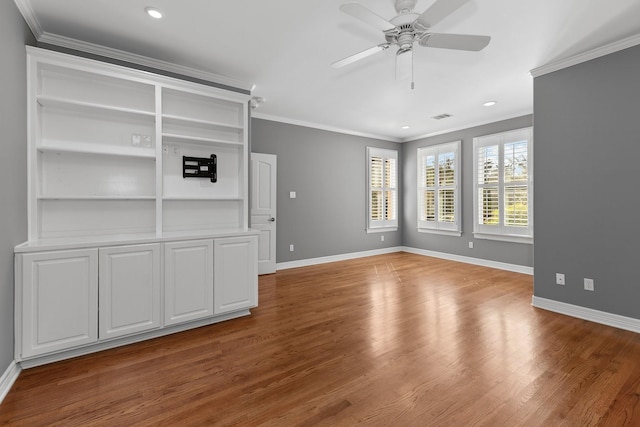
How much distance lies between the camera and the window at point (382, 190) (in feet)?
22.4

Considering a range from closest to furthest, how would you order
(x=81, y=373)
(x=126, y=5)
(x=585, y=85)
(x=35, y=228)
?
(x=81, y=373) < (x=126, y=5) < (x=35, y=228) < (x=585, y=85)

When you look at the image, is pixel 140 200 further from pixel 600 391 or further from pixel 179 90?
pixel 600 391

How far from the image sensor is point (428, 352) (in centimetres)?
251

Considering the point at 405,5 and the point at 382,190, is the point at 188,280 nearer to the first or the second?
the point at 405,5

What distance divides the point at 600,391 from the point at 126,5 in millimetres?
4380

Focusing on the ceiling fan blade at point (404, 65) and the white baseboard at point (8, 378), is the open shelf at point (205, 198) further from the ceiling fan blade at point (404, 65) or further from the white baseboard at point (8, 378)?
the ceiling fan blade at point (404, 65)

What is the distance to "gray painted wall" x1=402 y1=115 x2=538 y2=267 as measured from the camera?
5305mm

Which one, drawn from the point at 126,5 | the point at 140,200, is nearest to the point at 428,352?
the point at 140,200

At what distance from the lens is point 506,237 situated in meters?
5.39

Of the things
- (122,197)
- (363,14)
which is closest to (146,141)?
(122,197)

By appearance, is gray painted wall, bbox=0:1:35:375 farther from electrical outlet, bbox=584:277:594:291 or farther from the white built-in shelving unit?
electrical outlet, bbox=584:277:594:291

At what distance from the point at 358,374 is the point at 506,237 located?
4.48 metres

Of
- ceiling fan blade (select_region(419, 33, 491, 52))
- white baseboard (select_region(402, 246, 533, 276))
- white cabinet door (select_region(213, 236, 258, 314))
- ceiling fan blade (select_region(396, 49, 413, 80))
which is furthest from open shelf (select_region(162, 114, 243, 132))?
white baseboard (select_region(402, 246, 533, 276))

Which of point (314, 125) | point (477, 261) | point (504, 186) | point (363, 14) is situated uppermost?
point (314, 125)
